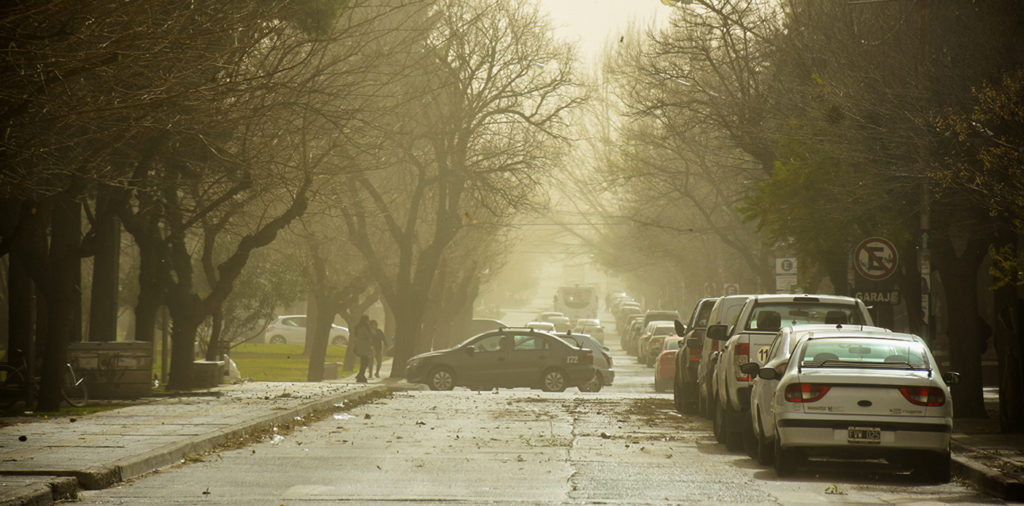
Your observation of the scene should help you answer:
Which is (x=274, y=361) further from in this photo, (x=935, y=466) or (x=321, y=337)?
(x=935, y=466)

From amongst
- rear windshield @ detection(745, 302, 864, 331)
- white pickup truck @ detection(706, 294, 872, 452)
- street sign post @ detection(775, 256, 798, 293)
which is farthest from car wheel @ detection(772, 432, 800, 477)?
street sign post @ detection(775, 256, 798, 293)

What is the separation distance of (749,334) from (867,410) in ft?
12.7

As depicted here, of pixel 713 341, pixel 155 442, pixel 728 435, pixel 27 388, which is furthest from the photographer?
pixel 713 341

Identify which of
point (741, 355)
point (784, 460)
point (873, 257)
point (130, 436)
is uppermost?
point (873, 257)

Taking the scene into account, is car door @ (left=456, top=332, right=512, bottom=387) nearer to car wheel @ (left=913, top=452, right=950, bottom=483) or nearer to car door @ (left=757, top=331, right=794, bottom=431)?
car door @ (left=757, top=331, right=794, bottom=431)

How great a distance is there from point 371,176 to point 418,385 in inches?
322

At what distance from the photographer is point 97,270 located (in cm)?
2566

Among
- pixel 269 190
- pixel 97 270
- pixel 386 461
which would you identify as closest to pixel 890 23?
pixel 269 190

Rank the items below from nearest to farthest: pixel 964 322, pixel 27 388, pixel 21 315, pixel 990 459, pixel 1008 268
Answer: pixel 990 459 < pixel 1008 268 < pixel 27 388 < pixel 964 322 < pixel 21 315

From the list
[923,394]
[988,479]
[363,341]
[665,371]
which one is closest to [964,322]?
[923,394]

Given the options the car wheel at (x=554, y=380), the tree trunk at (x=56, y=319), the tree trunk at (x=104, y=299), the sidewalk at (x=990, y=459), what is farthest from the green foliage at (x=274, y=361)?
the sidewalk at (x=990, y=459)

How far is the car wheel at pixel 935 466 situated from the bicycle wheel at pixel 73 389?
12475 millimetres

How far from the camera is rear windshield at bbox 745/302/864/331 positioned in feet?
56.5

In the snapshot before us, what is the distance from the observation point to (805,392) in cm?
1298
